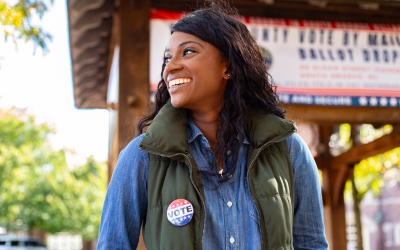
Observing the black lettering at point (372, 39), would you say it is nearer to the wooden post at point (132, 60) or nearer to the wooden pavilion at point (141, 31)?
the wooden pavilion at point (141, 31)

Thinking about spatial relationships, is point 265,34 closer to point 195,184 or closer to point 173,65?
point 173,65

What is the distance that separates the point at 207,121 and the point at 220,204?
0.39m

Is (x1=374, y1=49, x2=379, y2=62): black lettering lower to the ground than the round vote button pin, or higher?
higher

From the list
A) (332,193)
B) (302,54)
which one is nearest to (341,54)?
(302,54)

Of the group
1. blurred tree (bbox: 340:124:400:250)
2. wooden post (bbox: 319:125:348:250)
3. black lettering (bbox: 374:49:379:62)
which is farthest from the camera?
blurred tree (bbox: 340:124:400:250)

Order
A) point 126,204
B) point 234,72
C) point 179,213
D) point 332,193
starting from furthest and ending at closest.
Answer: point 332,193 < point 234,72 < point 126,204 < point 179,213

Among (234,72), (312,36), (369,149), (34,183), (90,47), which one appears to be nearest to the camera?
(234,72)

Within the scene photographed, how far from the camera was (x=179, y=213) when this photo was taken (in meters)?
1.39

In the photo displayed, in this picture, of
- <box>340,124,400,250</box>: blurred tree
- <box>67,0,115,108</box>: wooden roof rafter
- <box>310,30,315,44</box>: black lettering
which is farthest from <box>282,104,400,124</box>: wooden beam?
<box>340,124,400,250</box>: blurred tree

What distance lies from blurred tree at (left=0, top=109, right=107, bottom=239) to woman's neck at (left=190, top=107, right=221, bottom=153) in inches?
754

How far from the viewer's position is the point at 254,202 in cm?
146

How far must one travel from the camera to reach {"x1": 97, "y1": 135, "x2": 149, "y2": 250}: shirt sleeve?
148cm

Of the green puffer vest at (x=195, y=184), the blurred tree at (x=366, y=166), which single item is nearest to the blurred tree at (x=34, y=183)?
the blurred tree at (x=366, y=166)

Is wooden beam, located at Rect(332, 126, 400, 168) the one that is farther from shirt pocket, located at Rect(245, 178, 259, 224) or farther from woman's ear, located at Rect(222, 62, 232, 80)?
shirt pocket, located at Rect(245, 178, 259, 224)
